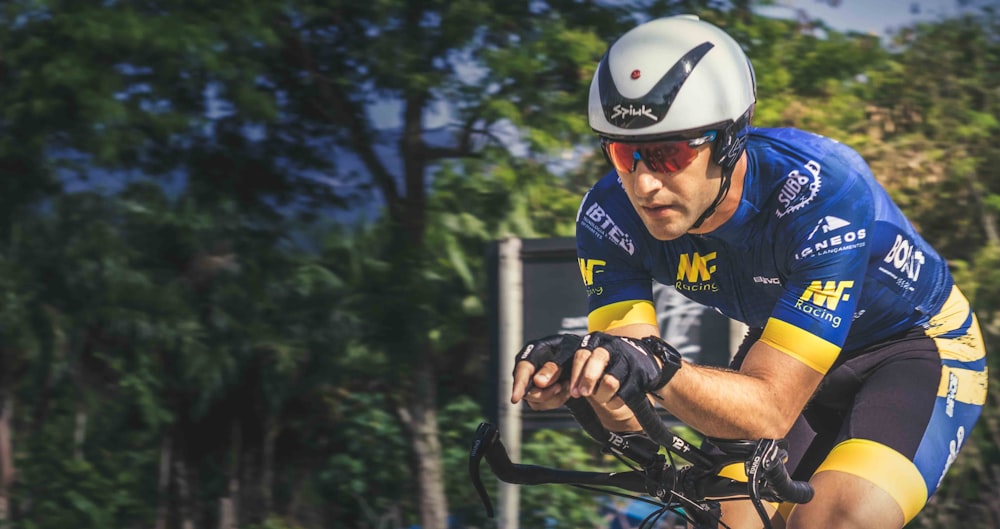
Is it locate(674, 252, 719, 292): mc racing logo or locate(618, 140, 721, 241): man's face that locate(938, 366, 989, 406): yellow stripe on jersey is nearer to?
locate(674, 252, 719, 292): mc racing logo

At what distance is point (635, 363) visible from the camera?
2139 mm

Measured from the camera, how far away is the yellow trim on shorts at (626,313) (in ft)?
9.75

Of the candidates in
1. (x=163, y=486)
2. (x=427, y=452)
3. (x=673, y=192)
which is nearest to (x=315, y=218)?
(x=427, y=452)

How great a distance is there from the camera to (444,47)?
6469mm

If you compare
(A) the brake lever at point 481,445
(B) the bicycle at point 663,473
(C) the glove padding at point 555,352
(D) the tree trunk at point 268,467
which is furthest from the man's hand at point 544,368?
(D) the tree trunk at point 268,467

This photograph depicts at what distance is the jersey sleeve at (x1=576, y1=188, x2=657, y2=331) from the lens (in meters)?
2.94

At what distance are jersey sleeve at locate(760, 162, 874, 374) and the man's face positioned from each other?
0.66ft

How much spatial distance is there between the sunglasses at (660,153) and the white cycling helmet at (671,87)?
20mm

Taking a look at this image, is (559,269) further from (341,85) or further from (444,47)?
(341,85)

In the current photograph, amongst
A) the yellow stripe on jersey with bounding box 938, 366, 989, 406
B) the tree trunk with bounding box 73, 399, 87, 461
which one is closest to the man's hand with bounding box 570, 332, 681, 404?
the yellow stripe on jersey with bounding box 938, 366, 989, 406

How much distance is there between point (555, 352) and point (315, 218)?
518 cm

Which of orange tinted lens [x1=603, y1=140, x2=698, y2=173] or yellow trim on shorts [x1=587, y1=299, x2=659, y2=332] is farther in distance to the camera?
yellow trim on shorts [x1=587, y1=299, x2=659, y2=332]

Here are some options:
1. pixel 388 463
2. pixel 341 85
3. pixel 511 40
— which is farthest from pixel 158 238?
pixel 511 40

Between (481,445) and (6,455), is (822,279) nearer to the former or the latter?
(481,445)
